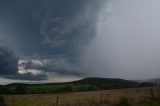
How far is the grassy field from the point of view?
33.1 m

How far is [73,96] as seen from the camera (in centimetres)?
3703

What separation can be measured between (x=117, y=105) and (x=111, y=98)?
2.28m

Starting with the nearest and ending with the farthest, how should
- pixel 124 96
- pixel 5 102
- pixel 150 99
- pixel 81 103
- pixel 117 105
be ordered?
1. pixel 5 102
2. pixel 81 103
3. pixel 117 105
4. pixel 124 96
5. pixel 150 99

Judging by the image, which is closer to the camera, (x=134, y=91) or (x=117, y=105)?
(x=117, y=105)

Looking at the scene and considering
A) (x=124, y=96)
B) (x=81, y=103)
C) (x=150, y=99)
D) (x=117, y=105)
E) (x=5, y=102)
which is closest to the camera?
(x=5, y=102)

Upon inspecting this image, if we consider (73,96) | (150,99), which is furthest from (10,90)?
(150,99)

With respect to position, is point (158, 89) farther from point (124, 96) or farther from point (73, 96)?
point (73, 96)

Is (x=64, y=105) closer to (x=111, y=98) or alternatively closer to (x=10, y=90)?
(x=111, y=98)

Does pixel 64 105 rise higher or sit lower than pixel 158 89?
lower

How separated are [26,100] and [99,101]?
10.5 m

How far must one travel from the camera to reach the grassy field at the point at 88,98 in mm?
33062

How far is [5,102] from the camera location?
3244 centimetres

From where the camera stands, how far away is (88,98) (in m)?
38.2

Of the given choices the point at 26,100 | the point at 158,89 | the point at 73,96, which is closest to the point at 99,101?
the point at 73,96
